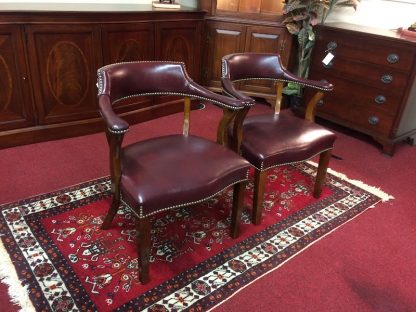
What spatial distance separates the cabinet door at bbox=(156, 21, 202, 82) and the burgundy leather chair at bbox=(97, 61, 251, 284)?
4.12 ft

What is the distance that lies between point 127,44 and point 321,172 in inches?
67.3

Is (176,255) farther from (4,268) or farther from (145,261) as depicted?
(4,268)

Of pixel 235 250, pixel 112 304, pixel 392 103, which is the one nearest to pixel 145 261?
pixel 112 304

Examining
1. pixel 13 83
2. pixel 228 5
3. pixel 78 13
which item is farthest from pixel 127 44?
pixel 228 5

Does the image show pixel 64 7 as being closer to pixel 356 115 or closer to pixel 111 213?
pixel 111 213

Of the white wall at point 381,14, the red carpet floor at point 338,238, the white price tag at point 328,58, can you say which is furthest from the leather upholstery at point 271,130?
the white wall at point 381,14

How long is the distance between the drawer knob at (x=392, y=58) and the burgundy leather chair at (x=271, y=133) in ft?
3.04

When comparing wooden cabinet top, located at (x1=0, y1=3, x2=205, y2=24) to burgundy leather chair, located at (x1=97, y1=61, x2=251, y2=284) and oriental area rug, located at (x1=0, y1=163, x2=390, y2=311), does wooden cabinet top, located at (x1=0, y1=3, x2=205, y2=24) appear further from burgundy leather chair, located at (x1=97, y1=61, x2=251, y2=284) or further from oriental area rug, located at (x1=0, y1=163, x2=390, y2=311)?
oriental area rug, located at (x1=0, y1=163, x2=390, y2=311)

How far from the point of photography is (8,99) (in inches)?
97.0

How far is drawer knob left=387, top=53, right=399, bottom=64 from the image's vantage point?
2.71m

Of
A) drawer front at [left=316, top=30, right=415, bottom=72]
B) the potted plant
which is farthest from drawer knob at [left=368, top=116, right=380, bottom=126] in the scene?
the potted plant

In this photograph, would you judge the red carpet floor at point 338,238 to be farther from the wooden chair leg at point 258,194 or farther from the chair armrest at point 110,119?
the chair armrest at point 110,119

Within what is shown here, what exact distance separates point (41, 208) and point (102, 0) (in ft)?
6.29

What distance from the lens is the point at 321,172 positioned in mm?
2232
